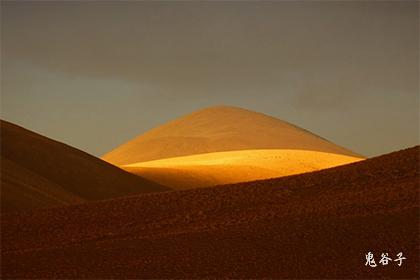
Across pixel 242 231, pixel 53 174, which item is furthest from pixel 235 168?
pixel 242 231

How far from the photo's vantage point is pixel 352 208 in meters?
11.8

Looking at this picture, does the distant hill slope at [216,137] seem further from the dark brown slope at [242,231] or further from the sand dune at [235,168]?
the dark brown slope at [242,231]

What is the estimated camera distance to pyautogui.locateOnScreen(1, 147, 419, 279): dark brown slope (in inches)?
392

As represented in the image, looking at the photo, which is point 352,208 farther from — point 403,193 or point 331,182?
point 331,182

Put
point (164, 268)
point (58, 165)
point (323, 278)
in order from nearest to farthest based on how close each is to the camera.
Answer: point (323, 278), point (164, 268), point (58, 165)

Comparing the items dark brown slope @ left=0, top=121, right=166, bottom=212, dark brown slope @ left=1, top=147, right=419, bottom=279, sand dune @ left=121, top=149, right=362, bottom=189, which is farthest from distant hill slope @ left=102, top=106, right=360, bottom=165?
dark brown slope @ left=1, top=147, right=419, bottom=279

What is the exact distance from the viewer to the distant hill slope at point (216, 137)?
80.5 metres

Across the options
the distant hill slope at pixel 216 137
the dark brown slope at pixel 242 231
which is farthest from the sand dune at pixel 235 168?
the dark brown slope at pixel 242 231

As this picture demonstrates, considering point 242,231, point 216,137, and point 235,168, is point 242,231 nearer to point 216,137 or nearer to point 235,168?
point 235,168

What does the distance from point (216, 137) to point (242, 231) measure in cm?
7397

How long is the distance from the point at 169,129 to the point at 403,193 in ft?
289

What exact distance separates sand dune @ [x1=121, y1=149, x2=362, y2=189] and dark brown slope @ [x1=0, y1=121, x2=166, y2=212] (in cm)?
666

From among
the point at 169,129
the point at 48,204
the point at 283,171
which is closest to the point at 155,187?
the point at 48,204

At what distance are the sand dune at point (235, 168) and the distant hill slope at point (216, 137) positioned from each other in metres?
16.2
